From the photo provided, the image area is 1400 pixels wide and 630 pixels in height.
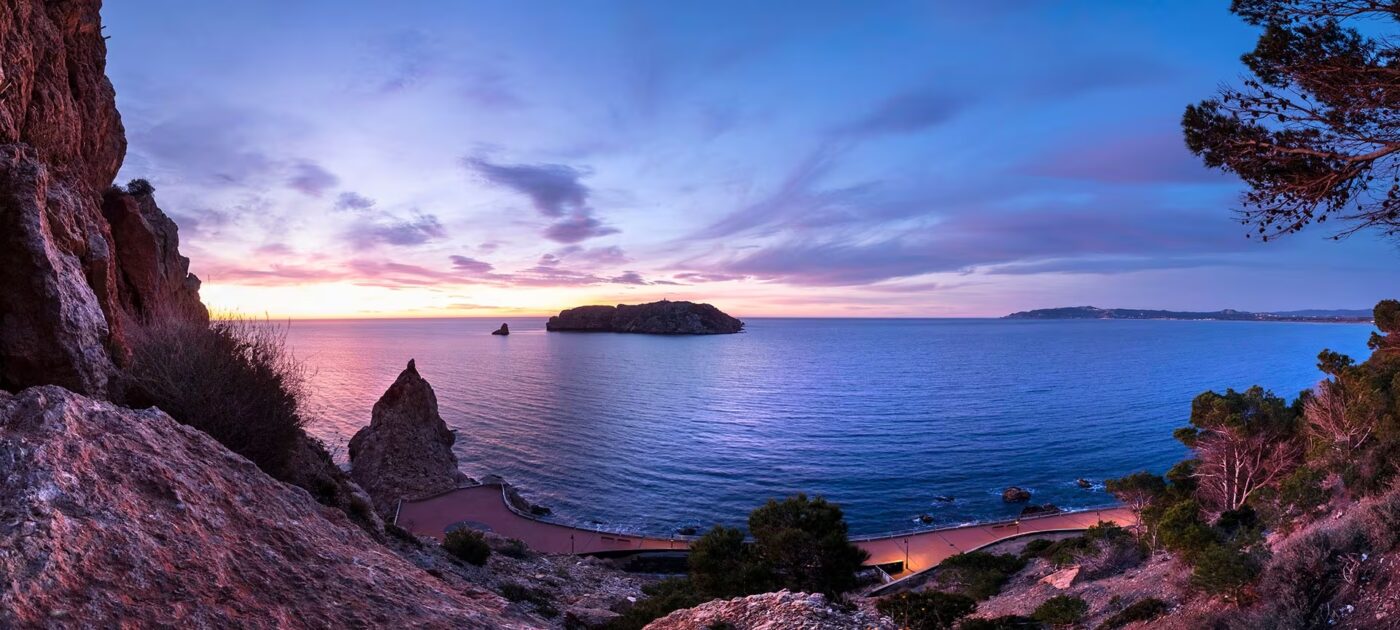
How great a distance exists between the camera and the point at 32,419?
6656mm

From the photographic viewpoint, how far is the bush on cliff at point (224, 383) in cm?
1200

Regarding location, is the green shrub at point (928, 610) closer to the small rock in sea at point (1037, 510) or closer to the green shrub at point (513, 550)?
the green shrub at point (513, 550)

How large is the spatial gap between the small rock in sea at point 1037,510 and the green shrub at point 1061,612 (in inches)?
854

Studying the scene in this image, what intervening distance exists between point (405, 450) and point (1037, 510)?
42.3m

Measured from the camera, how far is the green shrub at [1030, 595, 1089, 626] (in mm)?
16812

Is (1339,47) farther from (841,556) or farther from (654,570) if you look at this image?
(654,570)

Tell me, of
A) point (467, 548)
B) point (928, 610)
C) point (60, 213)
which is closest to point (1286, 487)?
point (928, 610)

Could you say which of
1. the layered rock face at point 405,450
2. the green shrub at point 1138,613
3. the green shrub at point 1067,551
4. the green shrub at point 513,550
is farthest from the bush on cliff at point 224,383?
the green shrub at point 1067,551

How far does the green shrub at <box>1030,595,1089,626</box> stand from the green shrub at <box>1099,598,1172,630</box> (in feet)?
3.61

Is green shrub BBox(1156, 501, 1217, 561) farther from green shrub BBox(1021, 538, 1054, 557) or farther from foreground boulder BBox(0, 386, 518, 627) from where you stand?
foreground boulder BBox(0, 386, 518, 627)

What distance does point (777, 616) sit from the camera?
8836 millimetres

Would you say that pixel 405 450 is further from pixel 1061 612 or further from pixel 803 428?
pixel 1061 612

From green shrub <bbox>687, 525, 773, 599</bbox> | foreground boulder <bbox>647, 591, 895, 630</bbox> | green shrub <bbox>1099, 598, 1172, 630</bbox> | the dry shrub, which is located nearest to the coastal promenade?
green shrub <bbox>687, 525, 773, 599</bbox>

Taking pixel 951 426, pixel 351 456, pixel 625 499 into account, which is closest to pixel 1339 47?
pixel 625 499
